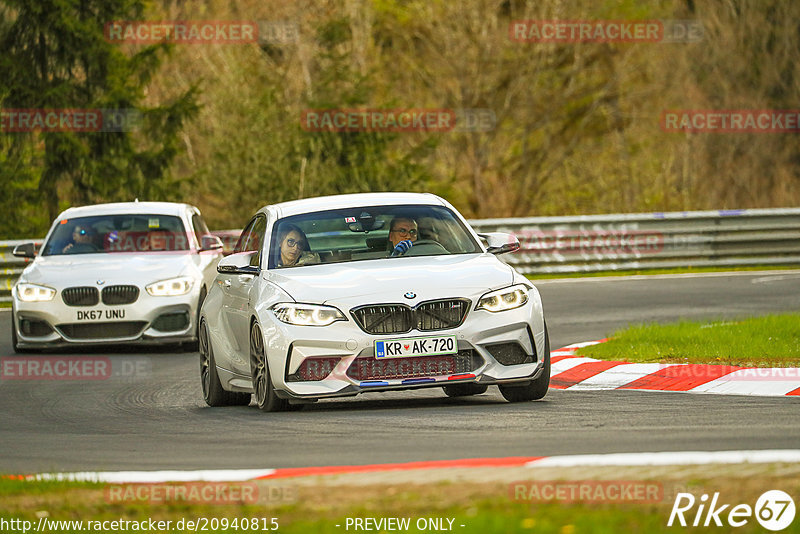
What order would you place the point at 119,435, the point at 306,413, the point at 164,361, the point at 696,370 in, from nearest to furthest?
the point at 119,435
the point at 306,413
the point at 696,370
the point at 164,361

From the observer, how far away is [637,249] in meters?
26.6

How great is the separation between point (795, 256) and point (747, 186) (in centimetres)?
977

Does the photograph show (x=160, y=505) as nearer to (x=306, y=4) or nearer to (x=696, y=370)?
(x=696, y=370)

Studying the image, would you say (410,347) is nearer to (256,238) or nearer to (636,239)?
(256,238)

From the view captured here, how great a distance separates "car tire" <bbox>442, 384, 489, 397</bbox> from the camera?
10.5 m

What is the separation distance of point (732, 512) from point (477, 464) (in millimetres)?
1630

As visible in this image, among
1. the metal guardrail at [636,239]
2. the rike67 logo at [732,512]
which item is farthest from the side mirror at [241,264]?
the metal guardrail at [636,239]

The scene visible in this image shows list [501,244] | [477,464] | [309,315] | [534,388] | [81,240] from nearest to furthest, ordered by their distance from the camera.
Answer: [477,464] < [309,315] < [534,388] < [501,244] < [81,240]

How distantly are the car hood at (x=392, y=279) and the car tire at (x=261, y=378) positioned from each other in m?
0.42

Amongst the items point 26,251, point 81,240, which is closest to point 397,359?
point 81,240

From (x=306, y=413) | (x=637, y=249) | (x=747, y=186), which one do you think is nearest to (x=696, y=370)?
(x=306, y=413)

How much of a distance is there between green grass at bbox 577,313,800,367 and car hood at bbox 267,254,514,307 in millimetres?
2824

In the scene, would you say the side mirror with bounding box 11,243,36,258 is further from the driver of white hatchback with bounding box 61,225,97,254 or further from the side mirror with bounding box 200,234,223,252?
the side mirror with bounding box 200,234,223,252

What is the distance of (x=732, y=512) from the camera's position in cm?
577
